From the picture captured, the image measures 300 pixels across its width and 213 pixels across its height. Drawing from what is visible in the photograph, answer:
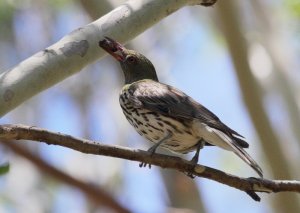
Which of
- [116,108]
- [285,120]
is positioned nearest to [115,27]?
[285,120]

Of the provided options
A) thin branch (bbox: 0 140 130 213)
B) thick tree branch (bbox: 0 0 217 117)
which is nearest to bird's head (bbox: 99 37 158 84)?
thin branch (bbox: 0 140 130 213)

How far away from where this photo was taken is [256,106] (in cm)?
666

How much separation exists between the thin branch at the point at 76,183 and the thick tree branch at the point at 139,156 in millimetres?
1796

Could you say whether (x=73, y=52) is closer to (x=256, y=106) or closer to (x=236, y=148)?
(x=236, y=148)

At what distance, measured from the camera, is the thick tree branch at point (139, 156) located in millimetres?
3471

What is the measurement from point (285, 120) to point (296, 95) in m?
0.33

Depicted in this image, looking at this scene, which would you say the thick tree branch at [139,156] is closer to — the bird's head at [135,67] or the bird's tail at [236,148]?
the bird's tail at [236,148]

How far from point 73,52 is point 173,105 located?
1.43 metres

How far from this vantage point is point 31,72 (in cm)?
350

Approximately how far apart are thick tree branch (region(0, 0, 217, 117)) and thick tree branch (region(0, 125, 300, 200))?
14 cm

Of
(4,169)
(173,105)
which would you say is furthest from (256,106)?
(4,169)

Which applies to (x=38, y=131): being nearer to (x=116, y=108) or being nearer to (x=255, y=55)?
(x=255, y=55)

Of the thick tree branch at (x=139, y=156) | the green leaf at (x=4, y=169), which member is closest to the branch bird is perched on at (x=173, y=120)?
the thick tree branch at (x=139, y=156)

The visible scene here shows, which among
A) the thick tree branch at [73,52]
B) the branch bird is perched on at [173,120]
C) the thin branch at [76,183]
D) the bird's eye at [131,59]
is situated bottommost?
the thin branch at [76,183]
